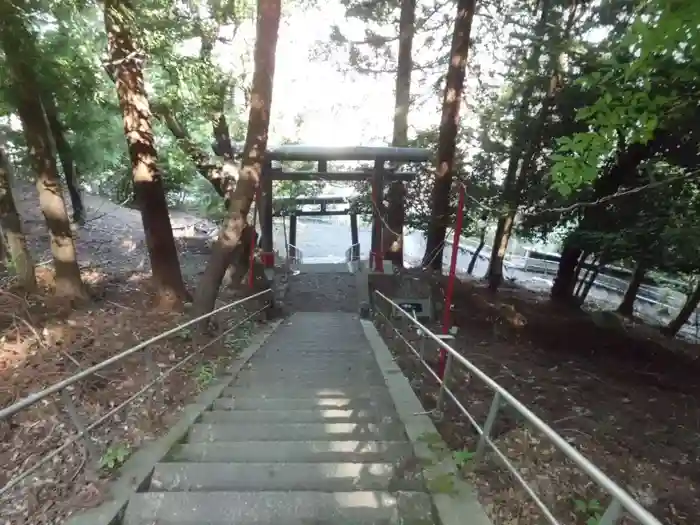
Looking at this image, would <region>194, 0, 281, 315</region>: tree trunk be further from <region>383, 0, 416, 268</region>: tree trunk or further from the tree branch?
<region>383, 0, 416, 268</region>: tree trunk

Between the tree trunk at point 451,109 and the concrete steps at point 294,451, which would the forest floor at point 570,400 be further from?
the tree trunk at point 451,109

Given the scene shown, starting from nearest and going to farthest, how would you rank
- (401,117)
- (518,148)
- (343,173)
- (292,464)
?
1. (292,464)
2. (518,148)
3. (343,173)
4. (401,117)

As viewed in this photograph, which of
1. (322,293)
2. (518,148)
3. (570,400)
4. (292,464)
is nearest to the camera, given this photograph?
(292,464)

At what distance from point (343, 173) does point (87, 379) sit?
29.8 feet

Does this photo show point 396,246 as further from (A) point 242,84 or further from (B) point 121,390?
(B) point 121,390

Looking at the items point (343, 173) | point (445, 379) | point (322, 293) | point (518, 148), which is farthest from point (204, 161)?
point (445, 379)

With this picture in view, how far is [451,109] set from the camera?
10.6 meters

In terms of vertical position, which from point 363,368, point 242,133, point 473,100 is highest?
point 473,100

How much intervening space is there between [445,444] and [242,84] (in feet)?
28.7

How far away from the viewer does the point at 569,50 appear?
29.0 ft

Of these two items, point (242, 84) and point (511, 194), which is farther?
point (511, 194)

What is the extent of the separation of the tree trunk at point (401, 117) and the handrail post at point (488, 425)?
9.03 m

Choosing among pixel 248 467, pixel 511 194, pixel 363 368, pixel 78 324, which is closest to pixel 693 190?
pixel 511 194

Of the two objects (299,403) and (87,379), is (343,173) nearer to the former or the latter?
(299,403)
